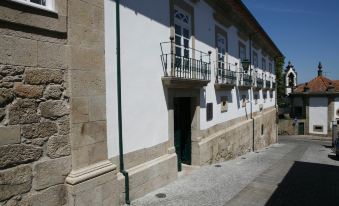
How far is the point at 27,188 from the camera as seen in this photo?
3973 millimetres

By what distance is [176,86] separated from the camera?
777 cm

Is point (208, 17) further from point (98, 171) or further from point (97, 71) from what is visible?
point (98, 171)

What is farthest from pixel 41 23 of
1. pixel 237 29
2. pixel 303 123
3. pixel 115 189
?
pixel 303 123

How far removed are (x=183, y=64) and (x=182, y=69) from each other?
0.15 m

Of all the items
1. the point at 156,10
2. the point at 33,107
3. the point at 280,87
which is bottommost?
the point at 33,107

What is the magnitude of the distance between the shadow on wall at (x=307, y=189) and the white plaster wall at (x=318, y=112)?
24969mm

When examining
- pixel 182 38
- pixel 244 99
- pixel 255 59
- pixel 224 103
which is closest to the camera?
pixel 182 38

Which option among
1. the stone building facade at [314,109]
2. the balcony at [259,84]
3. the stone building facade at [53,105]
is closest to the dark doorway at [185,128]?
the stone building facade at [53,105]

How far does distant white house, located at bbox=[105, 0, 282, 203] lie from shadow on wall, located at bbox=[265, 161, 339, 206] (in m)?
2.44

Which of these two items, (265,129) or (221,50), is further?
(265,129)

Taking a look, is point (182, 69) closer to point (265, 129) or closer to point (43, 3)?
point (43, 3)

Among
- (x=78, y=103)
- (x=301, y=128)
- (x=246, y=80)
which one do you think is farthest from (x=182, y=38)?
Answer: (x=301, y=128)

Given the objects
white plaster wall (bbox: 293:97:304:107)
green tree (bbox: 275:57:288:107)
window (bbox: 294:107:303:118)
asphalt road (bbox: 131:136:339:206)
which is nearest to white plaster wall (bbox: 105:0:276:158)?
asphalt road (bbox: 131:136:339:206)

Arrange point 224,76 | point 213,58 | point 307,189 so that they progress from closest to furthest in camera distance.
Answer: point 307,189 < point 213,58 < point 224,76
